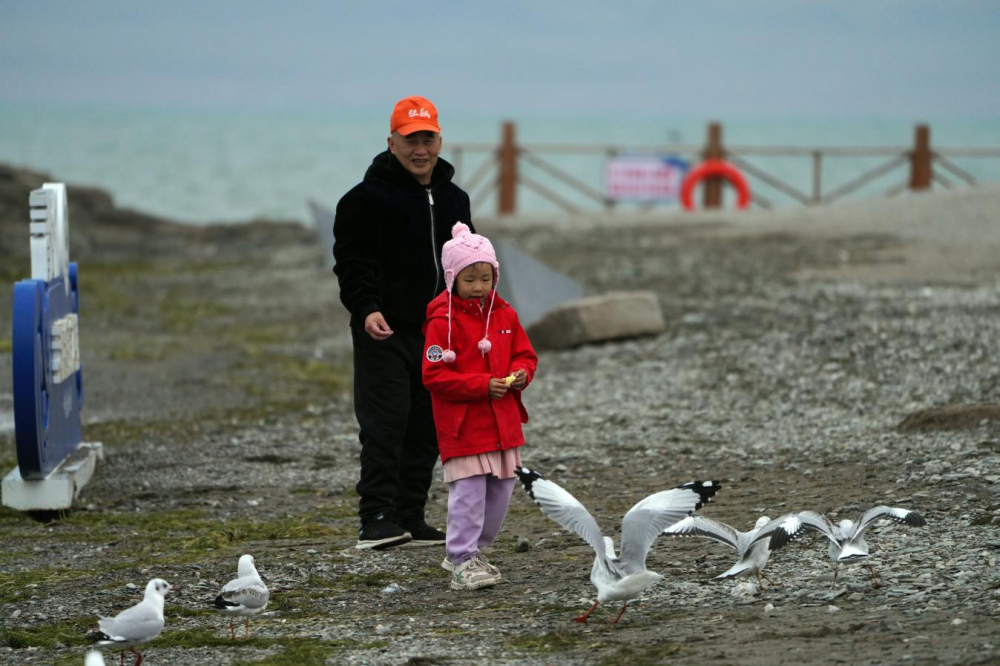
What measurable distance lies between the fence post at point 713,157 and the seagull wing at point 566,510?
2044 cm

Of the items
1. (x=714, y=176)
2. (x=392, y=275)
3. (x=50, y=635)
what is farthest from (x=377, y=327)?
(x=714, y=176)

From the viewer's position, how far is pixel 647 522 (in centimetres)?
403

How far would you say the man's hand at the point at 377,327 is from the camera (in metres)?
5.05

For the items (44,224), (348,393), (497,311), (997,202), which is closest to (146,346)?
(348,393)

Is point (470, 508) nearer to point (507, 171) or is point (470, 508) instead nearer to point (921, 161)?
point (507, 171)

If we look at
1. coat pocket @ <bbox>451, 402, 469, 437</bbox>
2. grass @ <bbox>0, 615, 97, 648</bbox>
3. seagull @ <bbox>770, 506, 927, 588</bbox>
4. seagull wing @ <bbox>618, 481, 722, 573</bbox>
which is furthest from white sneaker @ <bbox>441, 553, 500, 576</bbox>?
grass @ <bbox>0, 615, 97, 648</bbox>

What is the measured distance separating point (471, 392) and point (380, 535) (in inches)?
40.8

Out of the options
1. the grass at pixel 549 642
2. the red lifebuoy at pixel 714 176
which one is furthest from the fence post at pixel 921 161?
the grass at pixel 549 642

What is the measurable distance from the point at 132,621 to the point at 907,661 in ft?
6.97

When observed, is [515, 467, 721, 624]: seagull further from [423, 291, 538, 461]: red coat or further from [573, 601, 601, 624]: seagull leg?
[423, 291, 538, 461]: red coat

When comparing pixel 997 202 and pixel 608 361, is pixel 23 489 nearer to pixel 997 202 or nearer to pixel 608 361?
pixel 608 361

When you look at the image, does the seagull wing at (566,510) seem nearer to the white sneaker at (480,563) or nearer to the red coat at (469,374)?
the red coat at (469,374)

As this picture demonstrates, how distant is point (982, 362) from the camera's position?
8.60 m

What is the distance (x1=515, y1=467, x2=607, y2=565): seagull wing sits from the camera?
407 cm
